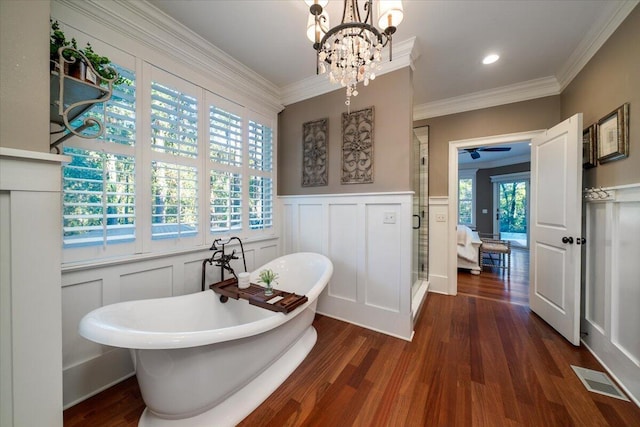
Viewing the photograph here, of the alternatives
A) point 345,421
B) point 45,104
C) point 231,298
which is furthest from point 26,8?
point 345,421

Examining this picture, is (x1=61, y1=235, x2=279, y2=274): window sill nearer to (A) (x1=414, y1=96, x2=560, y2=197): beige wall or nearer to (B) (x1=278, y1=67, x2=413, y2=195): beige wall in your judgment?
(B) (x1=278, y1=67, x2=413, y2=195): beige wall

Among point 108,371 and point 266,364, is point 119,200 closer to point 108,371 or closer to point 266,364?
point 108,371

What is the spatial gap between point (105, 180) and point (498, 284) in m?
4.86

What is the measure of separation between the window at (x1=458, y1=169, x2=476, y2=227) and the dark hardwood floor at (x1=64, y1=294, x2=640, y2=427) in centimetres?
600

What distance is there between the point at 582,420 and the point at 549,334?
1.10m

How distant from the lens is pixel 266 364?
1496 millimetres

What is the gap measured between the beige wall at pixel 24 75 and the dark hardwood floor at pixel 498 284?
4135 millimetres

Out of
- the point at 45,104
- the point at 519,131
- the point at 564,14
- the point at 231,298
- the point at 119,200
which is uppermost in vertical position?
the point at 564,14

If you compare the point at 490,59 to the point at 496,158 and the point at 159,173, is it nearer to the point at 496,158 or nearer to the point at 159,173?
the point at 159,173

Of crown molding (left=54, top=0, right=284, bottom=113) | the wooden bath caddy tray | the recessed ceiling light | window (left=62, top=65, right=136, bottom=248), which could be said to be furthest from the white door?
window (left=62, top=65, right=136, bottom=248)

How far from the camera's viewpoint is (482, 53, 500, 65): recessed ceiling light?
216 cm

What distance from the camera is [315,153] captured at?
2.61 m

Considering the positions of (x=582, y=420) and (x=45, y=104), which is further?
(x=582, y=420)

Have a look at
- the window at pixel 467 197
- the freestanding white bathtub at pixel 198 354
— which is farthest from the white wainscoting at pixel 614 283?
the window at pixel 467 197
